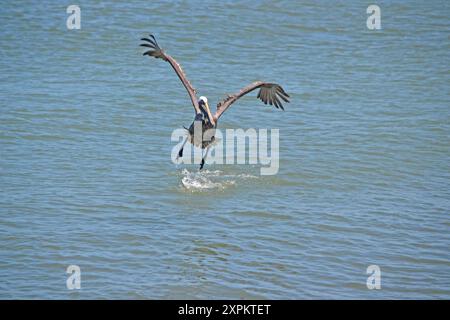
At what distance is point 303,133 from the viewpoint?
48.4ft

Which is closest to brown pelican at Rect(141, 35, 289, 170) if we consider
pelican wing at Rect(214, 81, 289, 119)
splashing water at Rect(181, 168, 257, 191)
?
pelican wing at Rect(214, 81, 289, 119)

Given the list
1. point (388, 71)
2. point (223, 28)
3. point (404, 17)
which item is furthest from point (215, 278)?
point (404, 17)

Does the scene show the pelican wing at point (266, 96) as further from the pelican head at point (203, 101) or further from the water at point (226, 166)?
the water at point (226, 166)

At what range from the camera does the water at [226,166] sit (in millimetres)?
10047

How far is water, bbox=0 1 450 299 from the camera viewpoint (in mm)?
10047

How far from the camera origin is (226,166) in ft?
44.3

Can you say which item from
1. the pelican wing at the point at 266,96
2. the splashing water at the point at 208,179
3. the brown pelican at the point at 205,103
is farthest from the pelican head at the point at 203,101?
the splashing water at the point at 208,179

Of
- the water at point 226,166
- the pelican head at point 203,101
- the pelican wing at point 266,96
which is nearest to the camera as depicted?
the water at point 226,166

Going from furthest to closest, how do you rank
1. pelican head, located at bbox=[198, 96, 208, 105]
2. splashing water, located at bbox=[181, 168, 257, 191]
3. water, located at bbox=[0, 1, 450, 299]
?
splashing water, located at bbox=[181, 168, 257, 191] < pelican head, located at bbox=[198, 96, 208, 105] < water, located at bbox=[0, 1, 450, 299]

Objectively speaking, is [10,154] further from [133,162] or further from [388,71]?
[388,71]

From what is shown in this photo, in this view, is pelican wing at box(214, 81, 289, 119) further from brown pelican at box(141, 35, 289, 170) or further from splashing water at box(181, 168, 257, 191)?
splashing water at box(181, 168, 257, 191)

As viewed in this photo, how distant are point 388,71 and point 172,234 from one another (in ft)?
27.1

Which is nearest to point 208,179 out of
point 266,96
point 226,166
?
point 226,166

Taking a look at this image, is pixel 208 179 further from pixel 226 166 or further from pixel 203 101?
pixel 203 101
